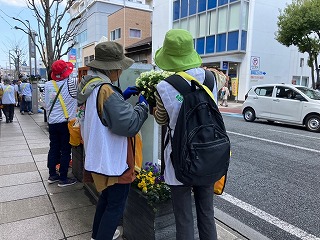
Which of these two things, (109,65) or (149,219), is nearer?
(109,65)

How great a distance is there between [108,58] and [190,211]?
1.31m

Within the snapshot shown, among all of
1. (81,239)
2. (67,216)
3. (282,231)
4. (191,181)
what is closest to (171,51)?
(191,181)

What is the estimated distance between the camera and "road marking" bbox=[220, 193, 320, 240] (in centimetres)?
304

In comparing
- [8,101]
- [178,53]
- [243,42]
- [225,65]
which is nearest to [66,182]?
[178,53]

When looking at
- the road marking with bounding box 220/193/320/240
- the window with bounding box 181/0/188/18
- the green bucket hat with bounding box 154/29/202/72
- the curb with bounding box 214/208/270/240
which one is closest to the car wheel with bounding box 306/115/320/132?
the road marking with bounding box 220/193/320/240

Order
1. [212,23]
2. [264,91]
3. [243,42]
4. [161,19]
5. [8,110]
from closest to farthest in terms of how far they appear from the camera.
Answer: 1. [8,110]
2. [264,91]
3. [243,42]
4. [212,23]
5. [161,19]

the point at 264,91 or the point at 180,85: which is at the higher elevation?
the point at 180,85

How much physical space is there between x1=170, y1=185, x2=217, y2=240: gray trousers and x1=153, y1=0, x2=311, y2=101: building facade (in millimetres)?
18479

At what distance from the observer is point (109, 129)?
6.52 feet

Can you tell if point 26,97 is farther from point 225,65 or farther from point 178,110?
point 225,65

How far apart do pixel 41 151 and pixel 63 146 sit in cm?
245

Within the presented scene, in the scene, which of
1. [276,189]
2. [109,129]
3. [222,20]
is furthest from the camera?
[222,20]

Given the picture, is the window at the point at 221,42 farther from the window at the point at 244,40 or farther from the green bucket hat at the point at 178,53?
the green bucket hat at the point at 178,53

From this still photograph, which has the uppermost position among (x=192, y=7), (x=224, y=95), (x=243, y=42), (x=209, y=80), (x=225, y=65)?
(x=192, y=7)
